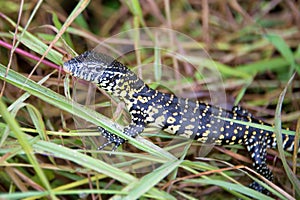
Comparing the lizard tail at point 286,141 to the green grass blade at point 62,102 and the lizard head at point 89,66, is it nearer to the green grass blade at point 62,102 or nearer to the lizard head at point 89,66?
the green grass blade at point 62,102

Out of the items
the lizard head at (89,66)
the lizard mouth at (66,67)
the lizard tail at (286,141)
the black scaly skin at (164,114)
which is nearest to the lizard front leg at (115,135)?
the black scaly skin at (164,114)

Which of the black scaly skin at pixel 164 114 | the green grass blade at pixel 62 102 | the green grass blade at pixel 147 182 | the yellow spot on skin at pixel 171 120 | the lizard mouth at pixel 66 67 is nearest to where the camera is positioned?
the green grass blade at pixel 147 182

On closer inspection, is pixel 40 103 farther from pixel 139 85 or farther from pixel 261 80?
pixel 261 80

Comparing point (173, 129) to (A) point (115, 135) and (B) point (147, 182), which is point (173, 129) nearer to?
(A) point (115, 135)

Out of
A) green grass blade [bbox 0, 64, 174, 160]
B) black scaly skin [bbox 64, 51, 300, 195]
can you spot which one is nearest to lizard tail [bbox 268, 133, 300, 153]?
black scaly skin [bbox 64, 51, 300, 195]

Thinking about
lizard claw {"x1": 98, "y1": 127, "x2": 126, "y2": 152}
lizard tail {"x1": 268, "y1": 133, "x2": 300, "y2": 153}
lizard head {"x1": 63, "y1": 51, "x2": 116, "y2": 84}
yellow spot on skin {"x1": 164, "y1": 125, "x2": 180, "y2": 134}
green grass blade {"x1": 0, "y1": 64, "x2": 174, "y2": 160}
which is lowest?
lizard claw {"x1": 98, "y1": 127, "x2": 126, "y2": 152}

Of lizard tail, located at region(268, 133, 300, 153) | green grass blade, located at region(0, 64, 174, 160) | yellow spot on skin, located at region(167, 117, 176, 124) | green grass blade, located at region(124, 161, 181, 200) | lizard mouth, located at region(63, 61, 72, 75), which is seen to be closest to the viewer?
green grass blade, located at region(124, 161, 181, 200)

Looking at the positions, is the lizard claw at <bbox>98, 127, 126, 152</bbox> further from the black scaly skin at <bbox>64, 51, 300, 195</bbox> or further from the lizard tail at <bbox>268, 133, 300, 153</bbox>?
the lizard tail at <bbox>268, 133, 300, 153</bbox>
